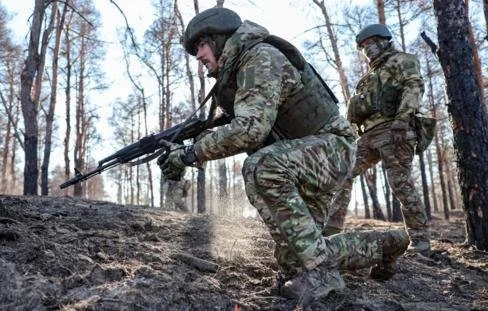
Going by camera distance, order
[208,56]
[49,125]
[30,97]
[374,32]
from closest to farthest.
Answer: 1. [208,56]
2. [374,32]
3. [30,97]
4. [49,125]

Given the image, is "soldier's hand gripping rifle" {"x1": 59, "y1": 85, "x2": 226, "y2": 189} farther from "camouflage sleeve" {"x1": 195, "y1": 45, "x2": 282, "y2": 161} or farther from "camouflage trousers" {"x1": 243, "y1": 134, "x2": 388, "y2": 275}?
"camouflage trousers" {"x1": 243, "y1": 134, "x2": 388, "y2": 275}

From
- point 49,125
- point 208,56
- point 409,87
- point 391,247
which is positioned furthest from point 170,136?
point 49,125

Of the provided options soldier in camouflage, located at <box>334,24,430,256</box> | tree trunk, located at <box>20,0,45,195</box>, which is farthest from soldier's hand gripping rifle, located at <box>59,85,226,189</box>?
tree trunk, located at <box>20,0,45,195</box>

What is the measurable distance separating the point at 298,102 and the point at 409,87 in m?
2.10

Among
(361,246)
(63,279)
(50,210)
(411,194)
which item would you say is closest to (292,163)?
(361,246)

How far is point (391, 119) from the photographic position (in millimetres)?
4484

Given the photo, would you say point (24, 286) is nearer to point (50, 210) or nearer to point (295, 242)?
point (295, 242)

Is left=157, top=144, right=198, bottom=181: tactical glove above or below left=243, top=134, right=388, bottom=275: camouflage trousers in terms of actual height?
above

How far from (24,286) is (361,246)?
1.88 metres

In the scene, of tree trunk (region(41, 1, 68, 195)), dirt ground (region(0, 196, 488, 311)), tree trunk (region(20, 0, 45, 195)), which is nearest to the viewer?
dirt ground (region(0, 196, 488, 311))

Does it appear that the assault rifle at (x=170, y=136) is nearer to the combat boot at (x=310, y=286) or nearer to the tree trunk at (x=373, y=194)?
the combat boot at (x=310, y=286)

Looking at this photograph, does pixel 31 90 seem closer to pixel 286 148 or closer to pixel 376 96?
pixel 376 96

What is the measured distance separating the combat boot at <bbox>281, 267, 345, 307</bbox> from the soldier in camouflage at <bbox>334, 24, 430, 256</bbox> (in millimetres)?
1718

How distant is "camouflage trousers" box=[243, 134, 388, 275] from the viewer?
7.78 feet
